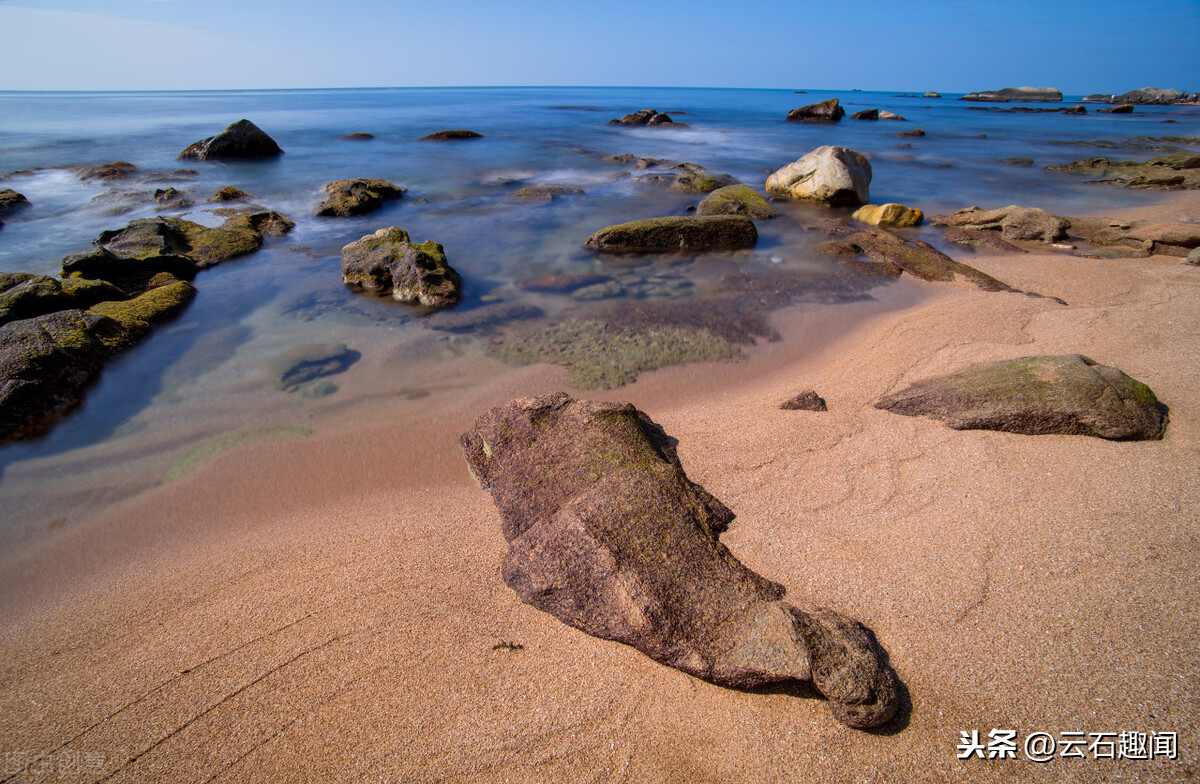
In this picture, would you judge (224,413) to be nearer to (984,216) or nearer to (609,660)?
(609,660)

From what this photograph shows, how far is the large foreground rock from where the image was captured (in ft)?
35.6

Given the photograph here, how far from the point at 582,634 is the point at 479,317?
4417mm

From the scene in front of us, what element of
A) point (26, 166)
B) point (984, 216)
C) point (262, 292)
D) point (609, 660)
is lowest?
point (609, 660)

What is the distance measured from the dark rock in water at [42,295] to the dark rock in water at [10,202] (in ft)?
26.9

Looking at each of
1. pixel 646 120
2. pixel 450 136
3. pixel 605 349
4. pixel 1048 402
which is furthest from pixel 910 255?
pixel 646 120

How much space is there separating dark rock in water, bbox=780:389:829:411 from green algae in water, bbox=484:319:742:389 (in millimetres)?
1204

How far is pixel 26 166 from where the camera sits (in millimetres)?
15867

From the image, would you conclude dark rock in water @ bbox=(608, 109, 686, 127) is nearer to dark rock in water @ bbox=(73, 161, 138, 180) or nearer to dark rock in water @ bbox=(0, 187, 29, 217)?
dark rock in water @ bbox=(73, 161, 138, 180)

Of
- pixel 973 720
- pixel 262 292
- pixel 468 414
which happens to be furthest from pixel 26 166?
pixel 973 720

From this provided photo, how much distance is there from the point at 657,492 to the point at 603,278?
16.3 feet

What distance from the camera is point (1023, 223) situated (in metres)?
8.26

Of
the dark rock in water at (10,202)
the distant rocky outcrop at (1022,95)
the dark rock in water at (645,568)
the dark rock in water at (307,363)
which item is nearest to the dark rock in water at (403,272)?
the dark rock in water at (307,363)

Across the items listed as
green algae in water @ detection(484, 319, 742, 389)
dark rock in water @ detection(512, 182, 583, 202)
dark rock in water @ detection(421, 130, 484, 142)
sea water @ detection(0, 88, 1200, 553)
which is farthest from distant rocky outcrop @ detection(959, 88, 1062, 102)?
green algae in water @ detection(484, 319, 742, 389)

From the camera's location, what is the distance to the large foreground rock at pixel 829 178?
10.9 meters
